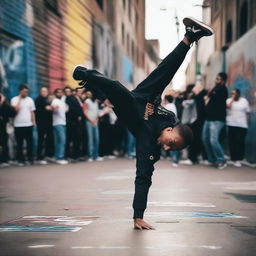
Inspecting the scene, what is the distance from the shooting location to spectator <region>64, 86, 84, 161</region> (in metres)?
12.8

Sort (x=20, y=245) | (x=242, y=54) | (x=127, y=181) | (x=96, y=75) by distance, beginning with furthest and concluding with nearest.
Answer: (x=242, y=54), (x=127, y=181), (x=96, y=75), (x=20, y=245)

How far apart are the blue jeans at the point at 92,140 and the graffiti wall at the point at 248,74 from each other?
3796mm

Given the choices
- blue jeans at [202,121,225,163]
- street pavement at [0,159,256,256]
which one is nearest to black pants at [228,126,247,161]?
blue jeans at [202,121,225,163]

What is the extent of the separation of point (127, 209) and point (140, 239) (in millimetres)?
1562

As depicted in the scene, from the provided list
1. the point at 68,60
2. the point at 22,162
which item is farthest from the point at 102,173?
the point at 68,60

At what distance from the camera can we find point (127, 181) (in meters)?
8.59

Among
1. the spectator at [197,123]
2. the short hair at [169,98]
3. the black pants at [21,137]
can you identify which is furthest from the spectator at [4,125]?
the spectator at [197,123]

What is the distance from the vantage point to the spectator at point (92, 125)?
13070mm

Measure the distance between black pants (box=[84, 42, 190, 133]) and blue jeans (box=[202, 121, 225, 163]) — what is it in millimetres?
6434

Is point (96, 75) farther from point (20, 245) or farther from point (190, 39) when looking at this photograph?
point (20, 245)

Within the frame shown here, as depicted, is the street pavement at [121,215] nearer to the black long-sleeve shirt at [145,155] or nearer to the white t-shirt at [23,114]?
the black long-sleeve shirt at [145,155]

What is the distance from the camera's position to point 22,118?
11.6 meters

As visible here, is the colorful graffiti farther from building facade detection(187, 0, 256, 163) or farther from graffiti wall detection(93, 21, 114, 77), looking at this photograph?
graffiti wall detection(93, 21, 114, 77)

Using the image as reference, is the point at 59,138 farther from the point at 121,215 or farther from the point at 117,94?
the point at 117,94
